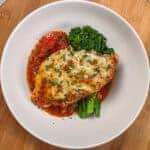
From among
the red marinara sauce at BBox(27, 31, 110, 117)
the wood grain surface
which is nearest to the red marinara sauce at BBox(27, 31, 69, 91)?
the red marinara sauce at BBox(27, 31, 110, 117)

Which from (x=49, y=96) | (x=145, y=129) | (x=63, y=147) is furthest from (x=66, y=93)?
(x=145, y=129)

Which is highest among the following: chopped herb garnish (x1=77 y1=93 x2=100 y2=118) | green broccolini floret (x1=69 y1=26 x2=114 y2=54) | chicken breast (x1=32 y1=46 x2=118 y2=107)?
green broccolini floret (x1=69 y1=26 x2=114 y2=54)

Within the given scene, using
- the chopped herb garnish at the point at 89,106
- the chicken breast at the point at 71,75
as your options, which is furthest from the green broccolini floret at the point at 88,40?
the chopped herb garnish at the point at 89,106

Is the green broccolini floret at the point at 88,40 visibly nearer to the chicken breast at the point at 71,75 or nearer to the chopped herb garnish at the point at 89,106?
the chicken breast at the point at 71,75

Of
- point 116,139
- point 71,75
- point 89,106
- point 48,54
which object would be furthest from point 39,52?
point 116,139

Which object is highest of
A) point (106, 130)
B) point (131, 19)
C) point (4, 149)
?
point (131, 19)

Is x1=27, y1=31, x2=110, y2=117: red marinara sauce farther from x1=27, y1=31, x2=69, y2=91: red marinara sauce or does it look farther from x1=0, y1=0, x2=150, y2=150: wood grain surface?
x1=0, y1=0, x2=150, y2=150: wood grain surface

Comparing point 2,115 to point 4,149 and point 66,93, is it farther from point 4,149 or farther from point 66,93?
point 66,93
